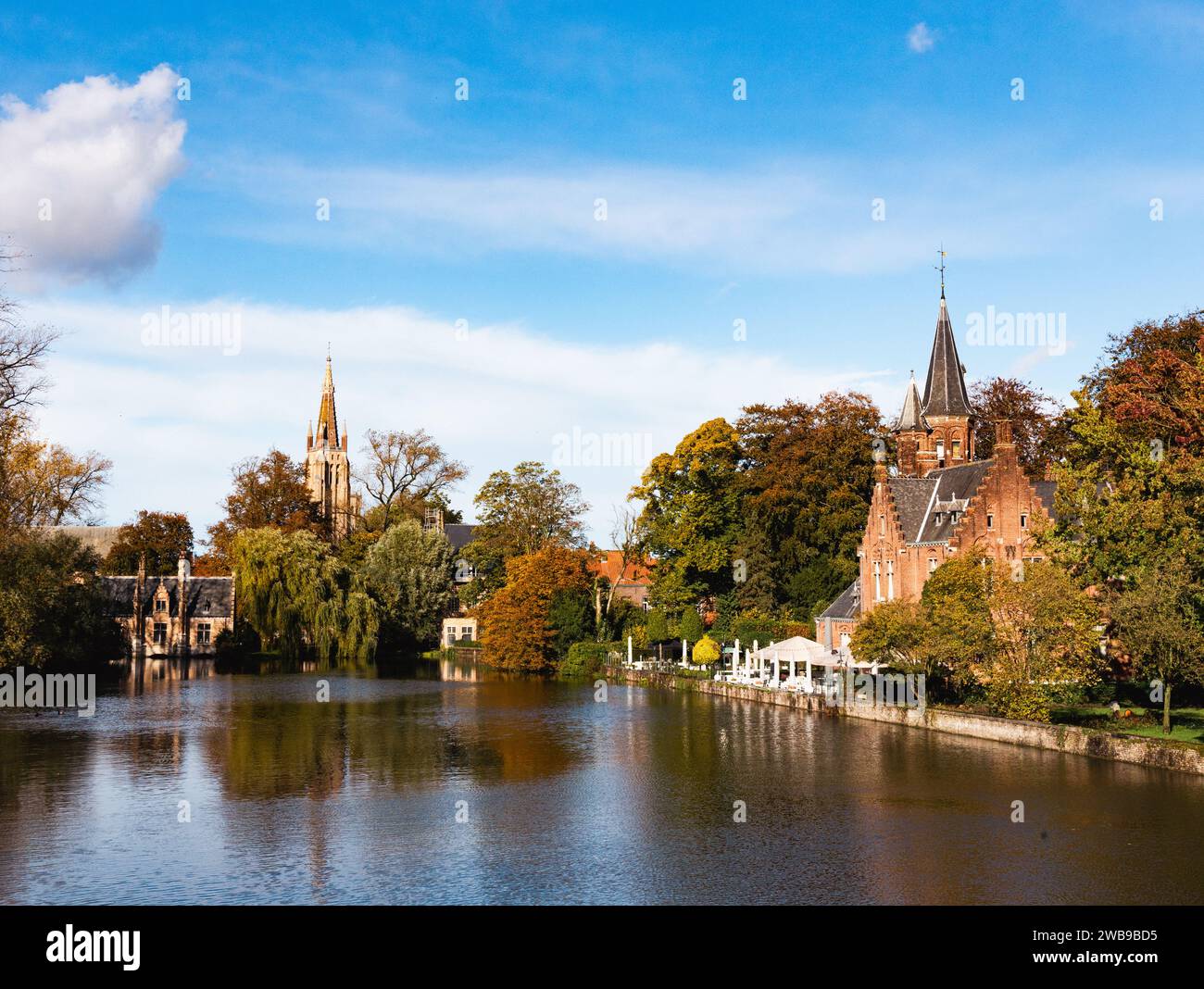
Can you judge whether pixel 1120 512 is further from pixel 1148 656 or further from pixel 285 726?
pixel 285 726

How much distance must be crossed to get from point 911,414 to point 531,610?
78.7 ft

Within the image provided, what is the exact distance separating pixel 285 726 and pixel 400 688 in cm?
1510

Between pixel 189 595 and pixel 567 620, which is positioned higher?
pixel 189 595

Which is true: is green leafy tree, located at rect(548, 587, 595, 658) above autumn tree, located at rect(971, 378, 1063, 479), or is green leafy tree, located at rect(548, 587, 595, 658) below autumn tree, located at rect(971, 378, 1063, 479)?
below

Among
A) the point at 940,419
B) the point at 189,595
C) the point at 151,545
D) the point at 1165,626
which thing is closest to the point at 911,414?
the point at 940,419

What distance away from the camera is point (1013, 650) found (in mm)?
32656

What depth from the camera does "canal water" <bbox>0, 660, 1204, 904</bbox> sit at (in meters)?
17.8

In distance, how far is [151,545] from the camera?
3666 inches

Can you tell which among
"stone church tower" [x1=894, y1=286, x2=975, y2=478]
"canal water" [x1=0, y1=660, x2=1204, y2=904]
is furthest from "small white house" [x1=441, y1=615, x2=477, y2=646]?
"canal water" [x1=0, y1=660, x2=1204, y2=904]

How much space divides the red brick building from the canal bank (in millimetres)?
5152

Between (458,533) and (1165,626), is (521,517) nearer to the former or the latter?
(458,533)

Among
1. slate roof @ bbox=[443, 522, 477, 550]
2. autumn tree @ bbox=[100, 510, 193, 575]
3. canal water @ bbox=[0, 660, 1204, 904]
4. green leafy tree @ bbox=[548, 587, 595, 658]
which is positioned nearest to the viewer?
canal water @ bbox=[0, 660, 1204, 904]
